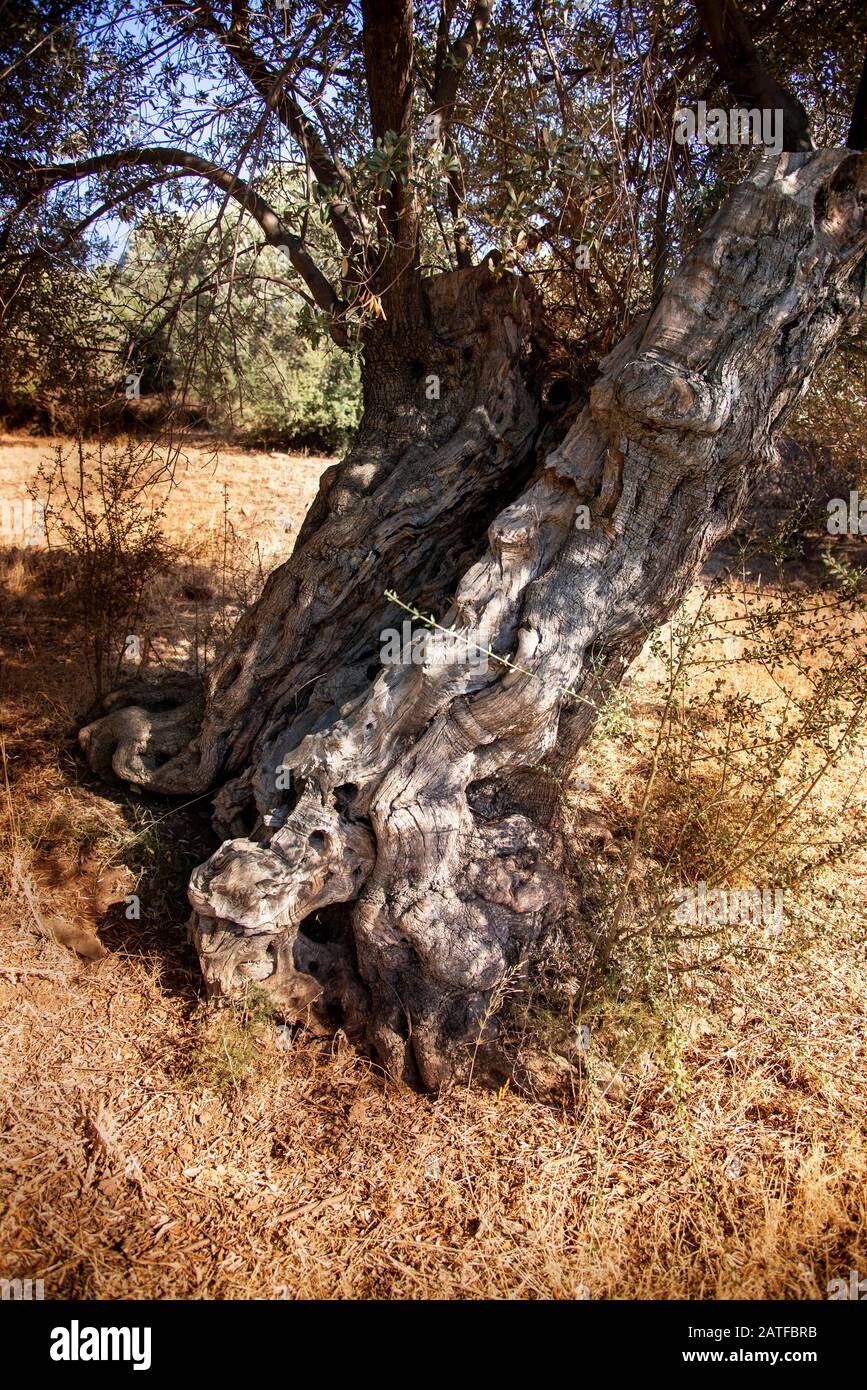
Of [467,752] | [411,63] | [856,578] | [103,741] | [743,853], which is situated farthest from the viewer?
[103,741]

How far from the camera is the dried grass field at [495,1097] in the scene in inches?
94.6

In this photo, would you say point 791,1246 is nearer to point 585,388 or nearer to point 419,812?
point 419,812

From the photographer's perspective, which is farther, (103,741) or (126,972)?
(103,741)

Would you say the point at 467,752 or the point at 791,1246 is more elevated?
the point at 467,752

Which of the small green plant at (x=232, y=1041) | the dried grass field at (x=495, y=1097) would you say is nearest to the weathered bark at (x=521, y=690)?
the small green plant at (x=232, y=1041)

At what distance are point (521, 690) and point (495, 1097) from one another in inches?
56.0

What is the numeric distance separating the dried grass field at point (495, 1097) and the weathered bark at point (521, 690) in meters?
0.21

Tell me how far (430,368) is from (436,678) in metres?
1.69

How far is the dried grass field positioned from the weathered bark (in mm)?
210

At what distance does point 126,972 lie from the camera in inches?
126

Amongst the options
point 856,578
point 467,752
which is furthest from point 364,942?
point 856,578

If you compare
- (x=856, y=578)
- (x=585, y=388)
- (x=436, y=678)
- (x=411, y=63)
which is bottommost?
(x=436, y=678)

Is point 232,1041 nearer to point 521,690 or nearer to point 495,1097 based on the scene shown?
point 495,1097

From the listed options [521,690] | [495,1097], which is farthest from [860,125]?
[495,1097]
